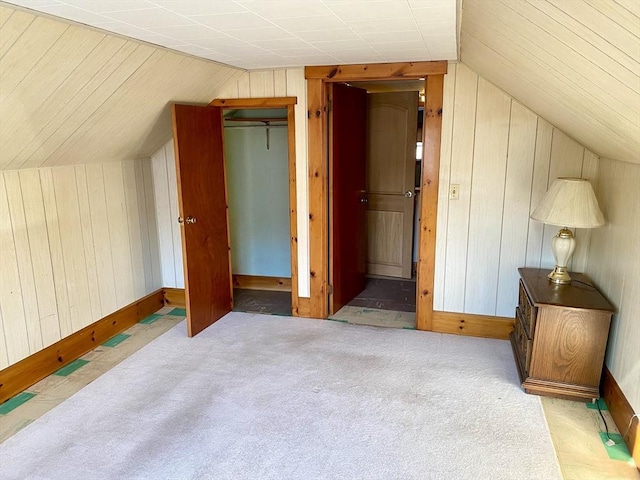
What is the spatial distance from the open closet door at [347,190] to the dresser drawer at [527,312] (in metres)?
1.50

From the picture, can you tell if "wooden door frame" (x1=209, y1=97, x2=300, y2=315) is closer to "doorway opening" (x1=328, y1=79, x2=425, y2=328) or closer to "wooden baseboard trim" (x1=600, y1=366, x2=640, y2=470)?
"doorway opening" (x1=328, y1=79, x2=425, y2=328)

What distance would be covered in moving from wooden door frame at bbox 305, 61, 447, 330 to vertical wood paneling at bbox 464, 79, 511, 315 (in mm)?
279

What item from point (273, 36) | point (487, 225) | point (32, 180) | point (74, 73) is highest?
point (273, 36)

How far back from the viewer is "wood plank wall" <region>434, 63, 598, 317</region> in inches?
129

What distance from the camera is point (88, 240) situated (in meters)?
3.49

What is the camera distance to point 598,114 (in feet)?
6.84

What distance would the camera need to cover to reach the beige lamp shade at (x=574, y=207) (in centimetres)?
274

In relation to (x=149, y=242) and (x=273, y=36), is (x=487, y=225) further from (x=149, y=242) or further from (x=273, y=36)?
(x=149, y=242)

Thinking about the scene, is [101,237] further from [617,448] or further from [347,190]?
[617,448]

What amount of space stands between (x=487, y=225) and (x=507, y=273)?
1.28ft

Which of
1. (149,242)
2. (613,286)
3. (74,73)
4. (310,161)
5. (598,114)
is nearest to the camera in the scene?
(598,114)

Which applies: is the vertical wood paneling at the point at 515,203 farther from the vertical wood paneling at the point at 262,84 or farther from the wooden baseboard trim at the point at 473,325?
the vertical wood paneling at the point at 262,84

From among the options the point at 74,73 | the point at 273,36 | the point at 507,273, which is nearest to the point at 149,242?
the point at 74,73

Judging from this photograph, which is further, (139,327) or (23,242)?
(139,327)
